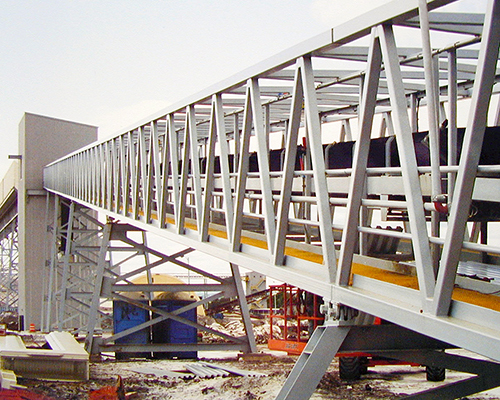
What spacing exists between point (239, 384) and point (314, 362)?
8.37 meters

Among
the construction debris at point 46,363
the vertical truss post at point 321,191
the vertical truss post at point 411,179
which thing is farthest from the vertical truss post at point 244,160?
the construction debris at point 46,363

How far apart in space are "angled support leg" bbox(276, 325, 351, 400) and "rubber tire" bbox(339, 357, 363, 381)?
872 cm

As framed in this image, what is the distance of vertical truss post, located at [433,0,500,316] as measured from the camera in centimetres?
321

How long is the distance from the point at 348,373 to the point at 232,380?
2266mm

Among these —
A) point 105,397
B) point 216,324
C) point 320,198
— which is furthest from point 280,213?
point 216,324

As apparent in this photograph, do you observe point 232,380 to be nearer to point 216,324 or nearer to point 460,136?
point 460,136

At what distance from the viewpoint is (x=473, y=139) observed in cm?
332

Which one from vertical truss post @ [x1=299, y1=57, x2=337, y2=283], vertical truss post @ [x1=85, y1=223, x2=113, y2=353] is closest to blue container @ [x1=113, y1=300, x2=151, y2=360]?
vertical truss post @ [x1=85, y1=223, x2=113, y2=353]

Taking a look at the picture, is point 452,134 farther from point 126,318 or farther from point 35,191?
point 35,191

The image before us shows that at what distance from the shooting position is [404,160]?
3.99 meters

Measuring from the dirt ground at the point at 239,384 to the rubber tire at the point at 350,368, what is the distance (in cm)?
15

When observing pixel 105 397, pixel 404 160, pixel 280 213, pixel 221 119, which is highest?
pixel 221 119

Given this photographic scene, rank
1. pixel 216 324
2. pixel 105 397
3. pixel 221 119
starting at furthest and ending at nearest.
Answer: pixel 216 324
pixel 105 397
pixel 221 119

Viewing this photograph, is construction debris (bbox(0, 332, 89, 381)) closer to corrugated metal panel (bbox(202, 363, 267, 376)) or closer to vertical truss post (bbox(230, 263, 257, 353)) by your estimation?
corrugated metal panel (bbox(202, 363, 267, 376))
